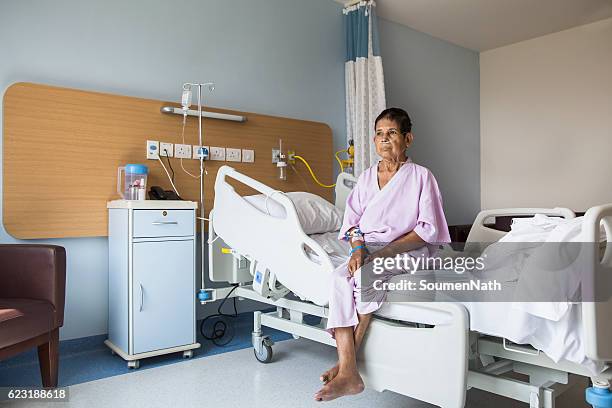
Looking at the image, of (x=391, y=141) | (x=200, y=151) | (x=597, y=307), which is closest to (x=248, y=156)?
(x=200, y=151)

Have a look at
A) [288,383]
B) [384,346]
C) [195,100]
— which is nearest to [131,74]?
[195,100]

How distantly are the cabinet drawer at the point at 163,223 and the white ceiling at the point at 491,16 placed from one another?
7.73 ft

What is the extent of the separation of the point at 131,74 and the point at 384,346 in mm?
2243

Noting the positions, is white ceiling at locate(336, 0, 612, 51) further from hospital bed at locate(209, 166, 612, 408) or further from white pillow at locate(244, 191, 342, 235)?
hospital bed at locate(209, 166, 612, 408)

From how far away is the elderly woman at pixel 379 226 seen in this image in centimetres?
178

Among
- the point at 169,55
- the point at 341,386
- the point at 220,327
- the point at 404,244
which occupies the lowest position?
the point at 220,327

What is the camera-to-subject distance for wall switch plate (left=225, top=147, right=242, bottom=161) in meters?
3.40

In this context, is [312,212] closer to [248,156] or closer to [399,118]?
[399,118]

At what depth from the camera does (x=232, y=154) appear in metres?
3.43

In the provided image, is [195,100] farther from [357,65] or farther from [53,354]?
[53,354]

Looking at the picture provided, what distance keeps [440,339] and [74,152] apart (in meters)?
2.22

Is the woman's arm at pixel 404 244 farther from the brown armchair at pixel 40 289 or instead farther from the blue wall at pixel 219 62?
the blue wall at pixel 219 62

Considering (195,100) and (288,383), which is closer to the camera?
(288,383)

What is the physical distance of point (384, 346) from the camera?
5.74 feet
